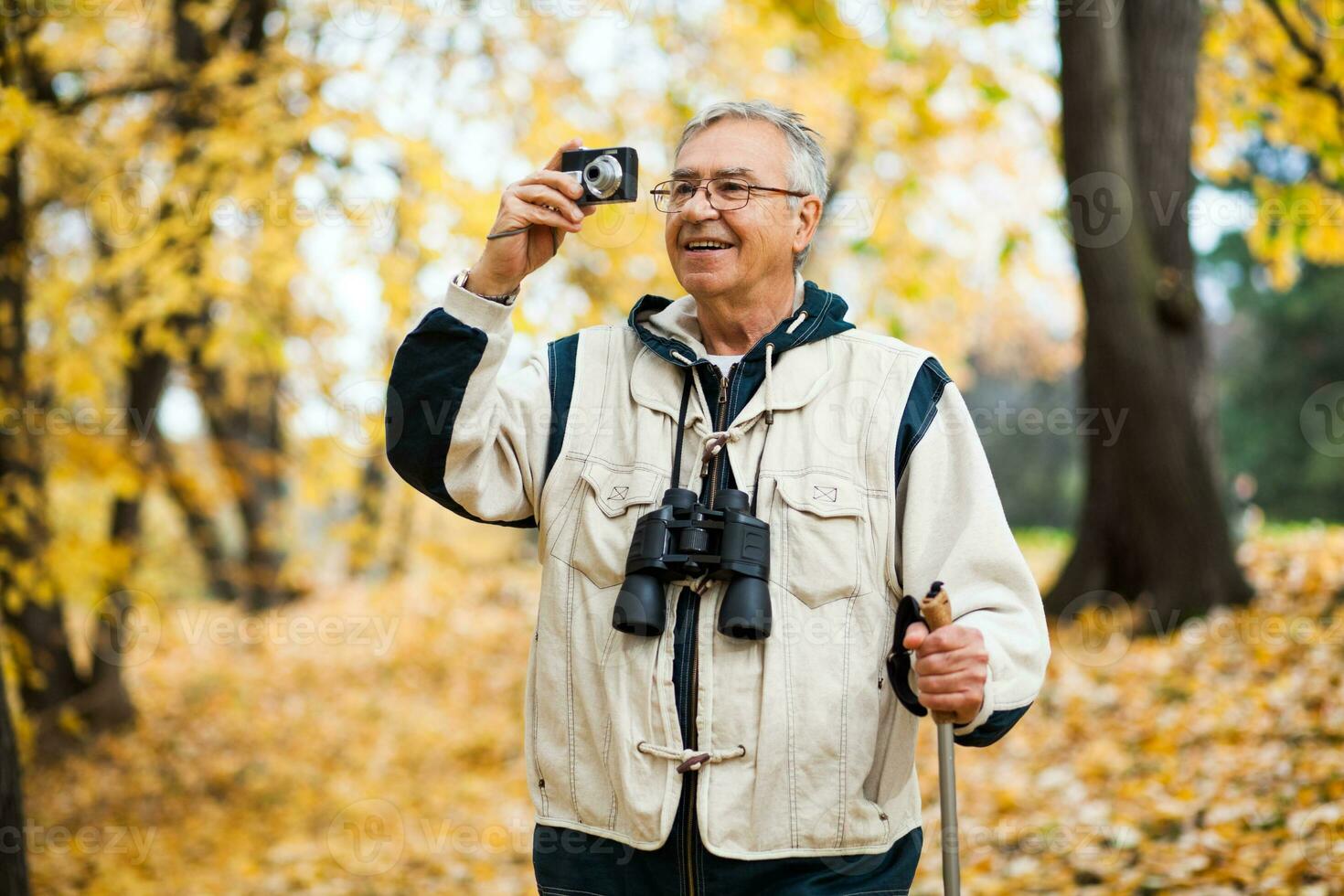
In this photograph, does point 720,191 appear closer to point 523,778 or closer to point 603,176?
point 603,176

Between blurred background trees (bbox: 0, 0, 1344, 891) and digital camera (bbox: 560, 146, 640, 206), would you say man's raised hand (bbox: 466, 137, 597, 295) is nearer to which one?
digital camera (bbox: 560, 146, 640, 206)

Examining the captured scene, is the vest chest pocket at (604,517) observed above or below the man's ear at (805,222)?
below

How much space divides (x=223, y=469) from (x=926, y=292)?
5017 mm

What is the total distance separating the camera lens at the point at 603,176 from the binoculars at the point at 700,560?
1.90ft

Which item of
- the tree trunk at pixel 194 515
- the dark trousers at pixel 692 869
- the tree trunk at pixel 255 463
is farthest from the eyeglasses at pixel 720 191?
the tree trunk at pixel 255 463

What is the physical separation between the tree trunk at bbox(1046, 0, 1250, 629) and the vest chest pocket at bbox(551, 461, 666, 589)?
5.41 m

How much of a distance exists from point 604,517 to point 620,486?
7 cm

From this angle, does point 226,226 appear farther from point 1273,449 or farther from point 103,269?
point 1273,449

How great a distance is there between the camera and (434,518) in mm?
14281

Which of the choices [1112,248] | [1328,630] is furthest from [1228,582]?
[1112,248]

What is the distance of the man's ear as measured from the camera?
2.41 m

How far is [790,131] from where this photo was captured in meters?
2.39

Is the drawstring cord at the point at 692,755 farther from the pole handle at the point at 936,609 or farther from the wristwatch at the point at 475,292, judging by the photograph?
the wristwatch at the point at 475,292

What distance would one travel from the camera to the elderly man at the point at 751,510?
6.79ft
